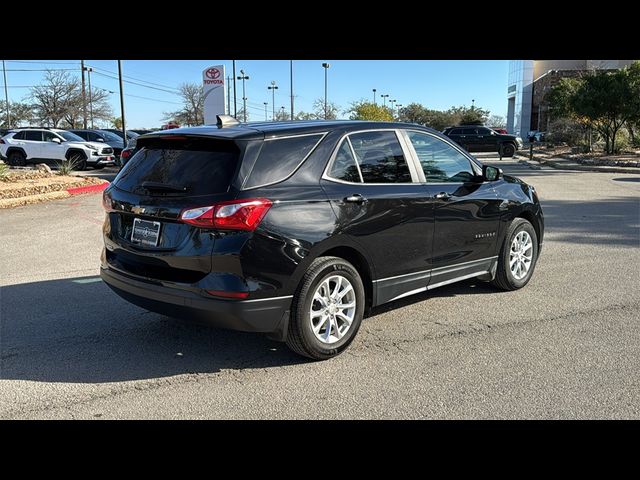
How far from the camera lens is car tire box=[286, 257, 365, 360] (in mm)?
4074

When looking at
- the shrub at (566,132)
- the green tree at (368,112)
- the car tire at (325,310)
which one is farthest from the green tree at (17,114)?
the car tire at (325,310)

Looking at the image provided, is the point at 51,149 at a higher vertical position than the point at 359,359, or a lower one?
higher

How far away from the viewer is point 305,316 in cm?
409

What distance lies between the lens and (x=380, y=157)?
4836mm

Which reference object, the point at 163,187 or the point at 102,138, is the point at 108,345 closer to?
the point at 163,187

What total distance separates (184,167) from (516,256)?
378cm

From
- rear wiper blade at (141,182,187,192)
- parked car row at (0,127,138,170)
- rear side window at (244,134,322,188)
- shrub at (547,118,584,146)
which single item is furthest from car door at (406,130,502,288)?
shrub at (547,118,584,146)

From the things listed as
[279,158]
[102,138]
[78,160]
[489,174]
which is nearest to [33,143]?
[78,160]

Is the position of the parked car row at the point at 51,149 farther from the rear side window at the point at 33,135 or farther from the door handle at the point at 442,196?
the door handle at the point at 442,196

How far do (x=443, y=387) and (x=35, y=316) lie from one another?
375cm

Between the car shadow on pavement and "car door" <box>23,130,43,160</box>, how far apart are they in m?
19.1
